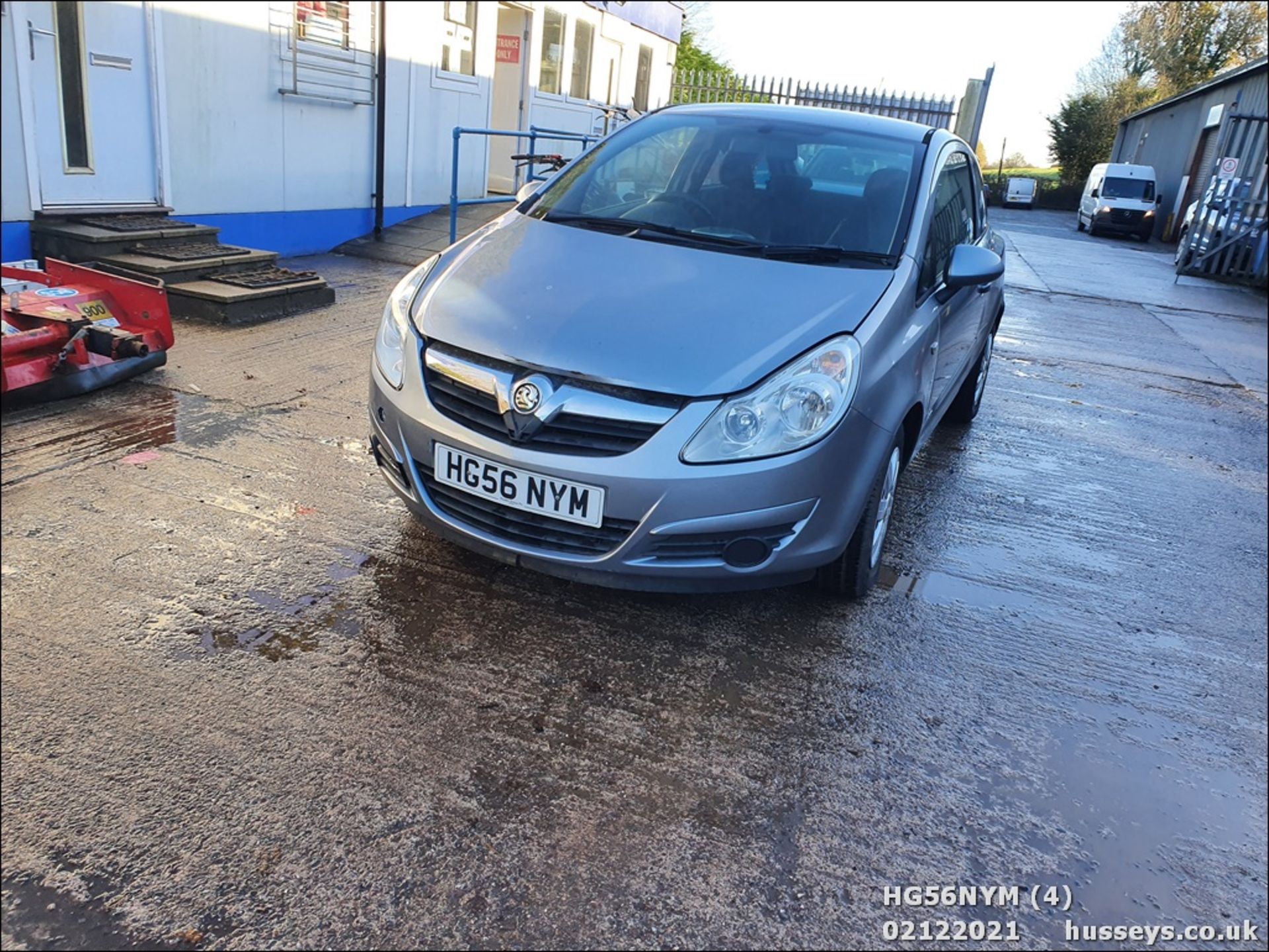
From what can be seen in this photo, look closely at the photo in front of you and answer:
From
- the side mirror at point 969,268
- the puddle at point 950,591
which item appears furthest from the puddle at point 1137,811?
the side mirror at point 969,268

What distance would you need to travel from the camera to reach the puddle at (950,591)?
325cm

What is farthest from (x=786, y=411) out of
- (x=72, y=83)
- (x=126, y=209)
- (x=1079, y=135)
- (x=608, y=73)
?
(x=1079, y=135)

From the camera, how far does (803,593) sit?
3.14 meters

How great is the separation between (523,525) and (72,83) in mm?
1828

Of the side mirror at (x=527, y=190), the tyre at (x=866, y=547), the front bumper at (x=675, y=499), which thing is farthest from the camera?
the side mirror at (x=527, y=190)

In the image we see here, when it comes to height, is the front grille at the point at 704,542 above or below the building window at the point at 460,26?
below

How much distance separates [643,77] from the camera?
1645 cm

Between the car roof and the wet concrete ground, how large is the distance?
1613 millimetres

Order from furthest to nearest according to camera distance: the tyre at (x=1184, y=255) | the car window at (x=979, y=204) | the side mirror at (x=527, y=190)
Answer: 1. the tyre at (x=1184, y=255)
2. the car window at (x=979, y=204)
3. the side mirror at (x=527, y=190)

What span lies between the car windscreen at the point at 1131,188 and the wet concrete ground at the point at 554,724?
25678 mm

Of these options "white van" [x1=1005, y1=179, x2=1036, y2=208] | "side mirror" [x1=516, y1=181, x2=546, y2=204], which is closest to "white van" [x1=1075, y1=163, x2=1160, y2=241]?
"white van" [x1=1005, y1=179, x2=1036, y2=208]

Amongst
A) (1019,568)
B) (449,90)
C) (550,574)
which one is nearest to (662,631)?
(550,574)

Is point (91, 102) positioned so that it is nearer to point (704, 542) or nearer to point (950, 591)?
point (704, 542)

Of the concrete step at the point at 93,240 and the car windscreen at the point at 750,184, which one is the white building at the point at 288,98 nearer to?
the concrete step at the point at 93,240
